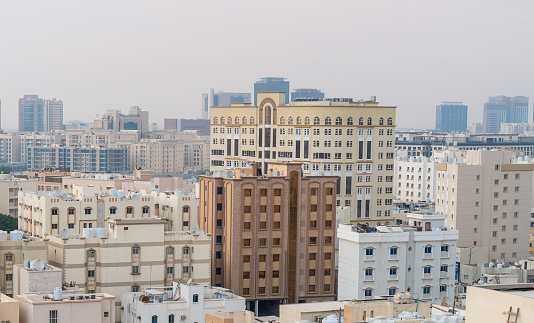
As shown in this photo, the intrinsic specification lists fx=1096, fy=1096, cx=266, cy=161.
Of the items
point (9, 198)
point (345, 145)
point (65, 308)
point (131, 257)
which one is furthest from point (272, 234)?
point (9, 198)

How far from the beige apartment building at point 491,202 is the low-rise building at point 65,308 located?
162 ft

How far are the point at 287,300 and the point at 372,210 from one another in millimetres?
28468

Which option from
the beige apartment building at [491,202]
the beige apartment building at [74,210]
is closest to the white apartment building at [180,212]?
the beige apartment building at [74,210]

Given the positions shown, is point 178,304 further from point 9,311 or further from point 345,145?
point 345,145

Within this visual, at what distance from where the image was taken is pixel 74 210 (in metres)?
68.6

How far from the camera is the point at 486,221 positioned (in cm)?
9394

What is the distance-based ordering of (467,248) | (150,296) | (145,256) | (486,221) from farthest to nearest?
(486,221) → (467,248) → (145,256) → (150,296)

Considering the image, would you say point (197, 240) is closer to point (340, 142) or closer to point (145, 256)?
point (145, 256)

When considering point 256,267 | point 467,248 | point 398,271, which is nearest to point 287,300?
point 256,267

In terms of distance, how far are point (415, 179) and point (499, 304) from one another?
11108 cm

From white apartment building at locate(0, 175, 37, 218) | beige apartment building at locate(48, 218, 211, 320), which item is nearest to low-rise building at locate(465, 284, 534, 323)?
beige apartment building at locate(48, 218, 211, 320)

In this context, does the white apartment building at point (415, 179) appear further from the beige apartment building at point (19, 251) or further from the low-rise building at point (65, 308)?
the low-rise building at point (65, 308)

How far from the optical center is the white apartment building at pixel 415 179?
131500 millimetres

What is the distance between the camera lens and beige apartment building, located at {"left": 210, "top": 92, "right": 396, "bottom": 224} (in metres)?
91.1
